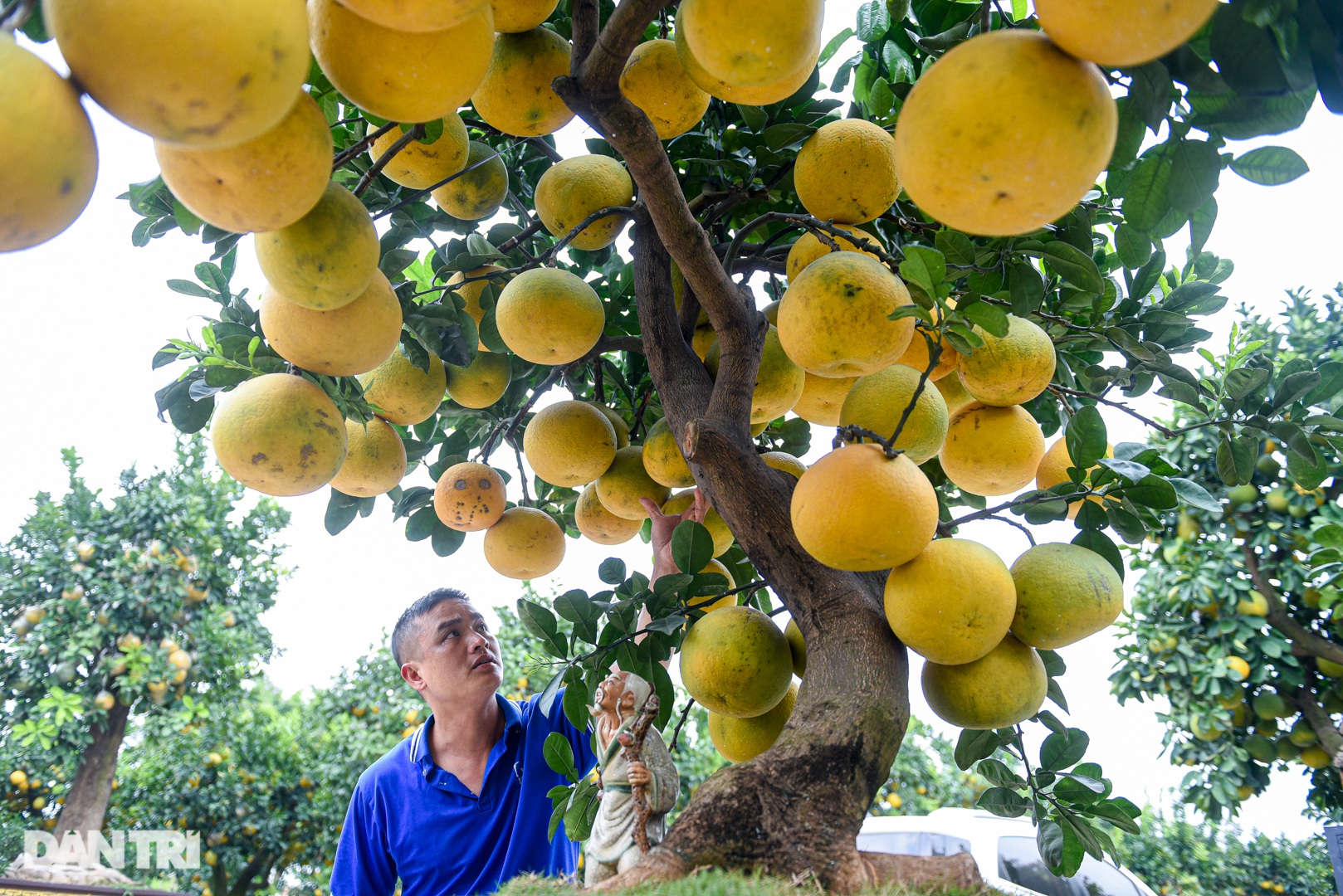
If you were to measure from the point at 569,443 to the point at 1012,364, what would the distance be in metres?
1.08

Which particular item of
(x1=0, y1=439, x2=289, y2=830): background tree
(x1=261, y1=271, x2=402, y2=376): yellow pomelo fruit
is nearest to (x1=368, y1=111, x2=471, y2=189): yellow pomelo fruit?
(x1=261, y1=271, x2=402, y2=376): yellow pomelo fruit

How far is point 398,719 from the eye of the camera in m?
7.87

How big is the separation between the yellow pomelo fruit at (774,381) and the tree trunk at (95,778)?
799cm

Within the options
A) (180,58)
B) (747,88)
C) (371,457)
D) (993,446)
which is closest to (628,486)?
(371,457)

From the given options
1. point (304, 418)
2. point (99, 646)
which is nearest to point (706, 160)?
point (304, 418)

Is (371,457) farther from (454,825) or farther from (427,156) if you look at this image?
(454,825)

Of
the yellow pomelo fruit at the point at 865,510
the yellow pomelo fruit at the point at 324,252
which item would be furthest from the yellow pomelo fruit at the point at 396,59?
the yellow pomelo fruit at the point at 865,510

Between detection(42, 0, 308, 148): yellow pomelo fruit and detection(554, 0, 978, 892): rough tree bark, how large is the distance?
562 millimetres

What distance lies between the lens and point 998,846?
6.28 metres

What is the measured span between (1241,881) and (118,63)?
9.93m

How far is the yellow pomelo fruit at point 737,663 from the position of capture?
1.52m

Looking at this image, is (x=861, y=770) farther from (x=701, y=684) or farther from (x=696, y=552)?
(x=696, y=552)

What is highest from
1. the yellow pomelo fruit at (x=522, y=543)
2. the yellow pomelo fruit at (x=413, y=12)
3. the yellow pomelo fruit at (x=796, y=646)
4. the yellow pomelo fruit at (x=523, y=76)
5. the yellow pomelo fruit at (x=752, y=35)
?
the yellow pomelo fruit at (x=523, y=76)

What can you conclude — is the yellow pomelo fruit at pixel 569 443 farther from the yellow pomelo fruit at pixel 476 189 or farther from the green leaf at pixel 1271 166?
the green leaf at pixel 1271 166
